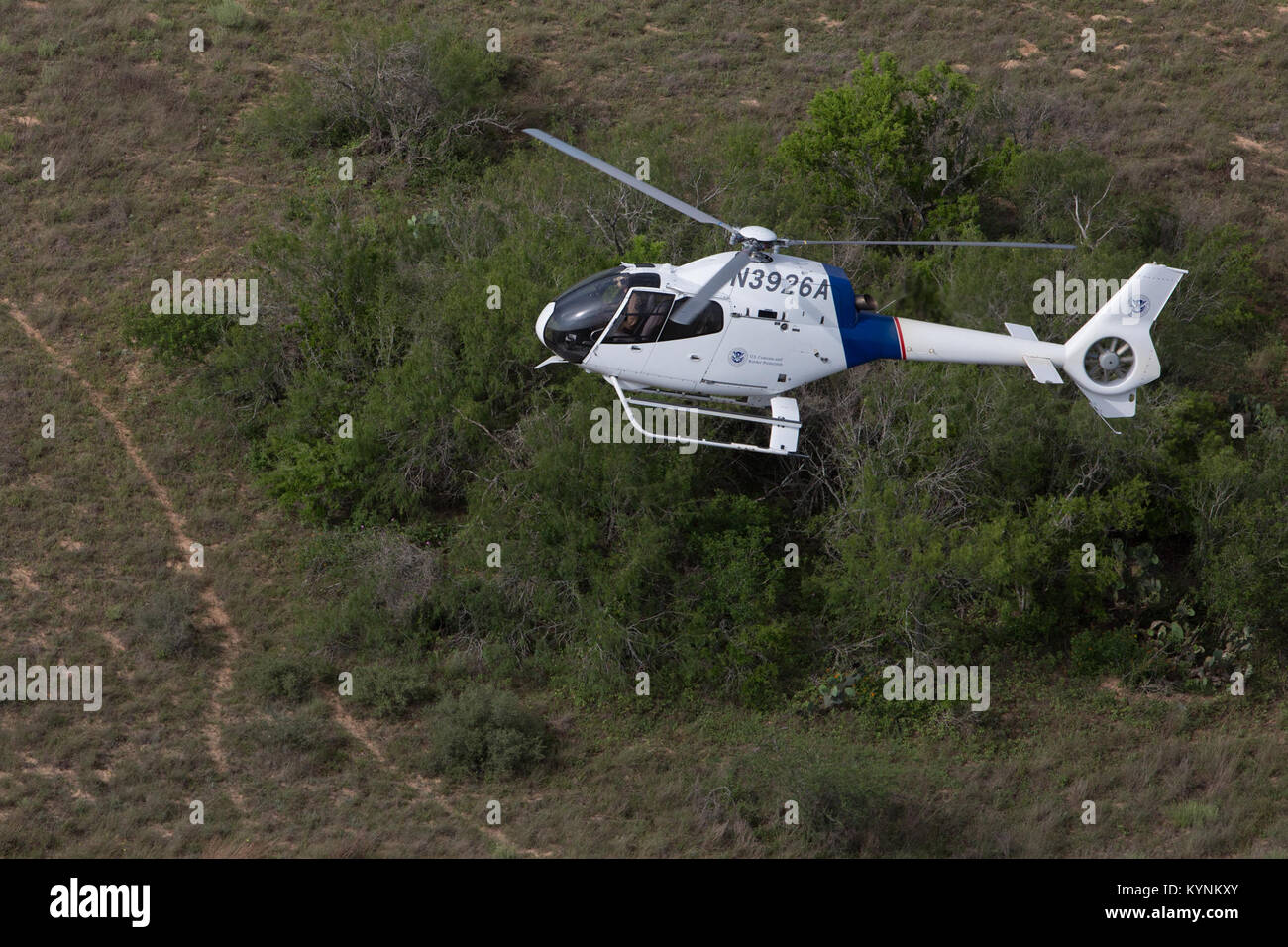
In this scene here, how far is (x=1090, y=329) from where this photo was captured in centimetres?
2342

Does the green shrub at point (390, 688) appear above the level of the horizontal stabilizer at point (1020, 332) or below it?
below

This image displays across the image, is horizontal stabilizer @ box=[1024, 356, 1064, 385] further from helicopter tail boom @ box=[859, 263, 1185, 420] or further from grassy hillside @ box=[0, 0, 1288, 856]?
grassy hillside @ box=[0, 0, 1288, 856]

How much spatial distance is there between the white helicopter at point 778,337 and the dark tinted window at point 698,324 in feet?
0.05

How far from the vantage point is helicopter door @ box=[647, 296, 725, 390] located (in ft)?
74.9

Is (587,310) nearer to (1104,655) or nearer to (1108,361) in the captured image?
(1108,361)

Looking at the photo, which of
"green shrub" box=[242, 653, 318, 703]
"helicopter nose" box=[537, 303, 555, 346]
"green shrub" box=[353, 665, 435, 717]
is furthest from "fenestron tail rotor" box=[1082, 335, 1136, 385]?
"green shrub" box=[242, 653, 318, 703]

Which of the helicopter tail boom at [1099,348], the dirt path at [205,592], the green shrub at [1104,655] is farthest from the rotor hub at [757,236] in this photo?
the dirt path at [205,592]

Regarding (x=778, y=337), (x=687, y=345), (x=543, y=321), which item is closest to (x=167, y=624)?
(x=543, y=321)

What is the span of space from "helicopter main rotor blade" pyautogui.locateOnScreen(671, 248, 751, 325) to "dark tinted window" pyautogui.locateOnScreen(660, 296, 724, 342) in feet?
1.23

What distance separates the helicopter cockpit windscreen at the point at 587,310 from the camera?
23.0 metres

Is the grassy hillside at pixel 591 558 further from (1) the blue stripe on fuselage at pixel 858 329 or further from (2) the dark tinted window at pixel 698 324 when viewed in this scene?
(2) the dark tinted window at pixel 698 324

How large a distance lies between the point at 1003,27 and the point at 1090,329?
74.0 ft

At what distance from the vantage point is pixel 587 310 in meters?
23.0

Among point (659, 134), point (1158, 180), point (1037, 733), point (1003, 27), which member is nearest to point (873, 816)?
point (1037, 733)
